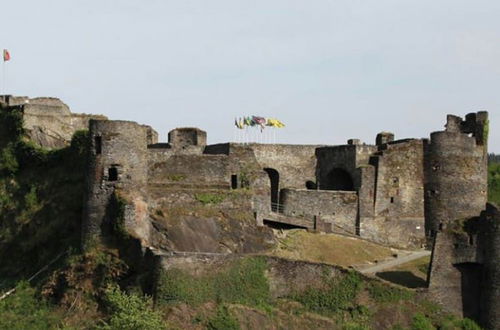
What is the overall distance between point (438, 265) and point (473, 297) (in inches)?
91.5

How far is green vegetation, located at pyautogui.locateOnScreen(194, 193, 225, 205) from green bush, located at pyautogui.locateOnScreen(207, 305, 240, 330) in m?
8.75

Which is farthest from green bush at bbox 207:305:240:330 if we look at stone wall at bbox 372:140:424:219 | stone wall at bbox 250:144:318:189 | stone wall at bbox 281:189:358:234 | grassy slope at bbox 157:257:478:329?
stone wall at bbox 250:144:318:189

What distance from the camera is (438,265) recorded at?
136 feet

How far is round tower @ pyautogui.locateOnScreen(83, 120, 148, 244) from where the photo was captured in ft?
135

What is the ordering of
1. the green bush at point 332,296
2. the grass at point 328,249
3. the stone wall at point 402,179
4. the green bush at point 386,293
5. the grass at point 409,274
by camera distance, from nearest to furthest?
the green bush at point 332,296 < the green bush at point 386,293 < the grass at point 409,274 < the grass at point 328,249 < the stone wall at point 402,179

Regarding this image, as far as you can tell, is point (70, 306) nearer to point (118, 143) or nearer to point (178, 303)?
point (178, 303)

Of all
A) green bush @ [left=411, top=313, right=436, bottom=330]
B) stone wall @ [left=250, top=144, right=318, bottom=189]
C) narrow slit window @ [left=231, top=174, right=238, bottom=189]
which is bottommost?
green bush @ [left=411, top=313, right=436, bottom=330]

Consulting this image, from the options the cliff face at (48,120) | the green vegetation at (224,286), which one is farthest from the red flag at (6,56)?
the green vegetation at (224,286)

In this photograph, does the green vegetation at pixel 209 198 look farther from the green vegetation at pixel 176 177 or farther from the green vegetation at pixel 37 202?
the green vegetation at pixel 37 202

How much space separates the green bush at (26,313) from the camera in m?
38.6

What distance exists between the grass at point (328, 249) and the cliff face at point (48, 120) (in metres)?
14.4

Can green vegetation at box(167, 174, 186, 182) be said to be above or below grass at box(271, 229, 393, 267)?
above

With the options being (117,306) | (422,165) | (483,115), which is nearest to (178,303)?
(117,306)

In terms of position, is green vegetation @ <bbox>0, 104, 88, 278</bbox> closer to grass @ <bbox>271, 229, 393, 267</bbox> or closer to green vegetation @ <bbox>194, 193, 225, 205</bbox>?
green vegetation @ <bbox>194, 193, 225, 205</bbox>
